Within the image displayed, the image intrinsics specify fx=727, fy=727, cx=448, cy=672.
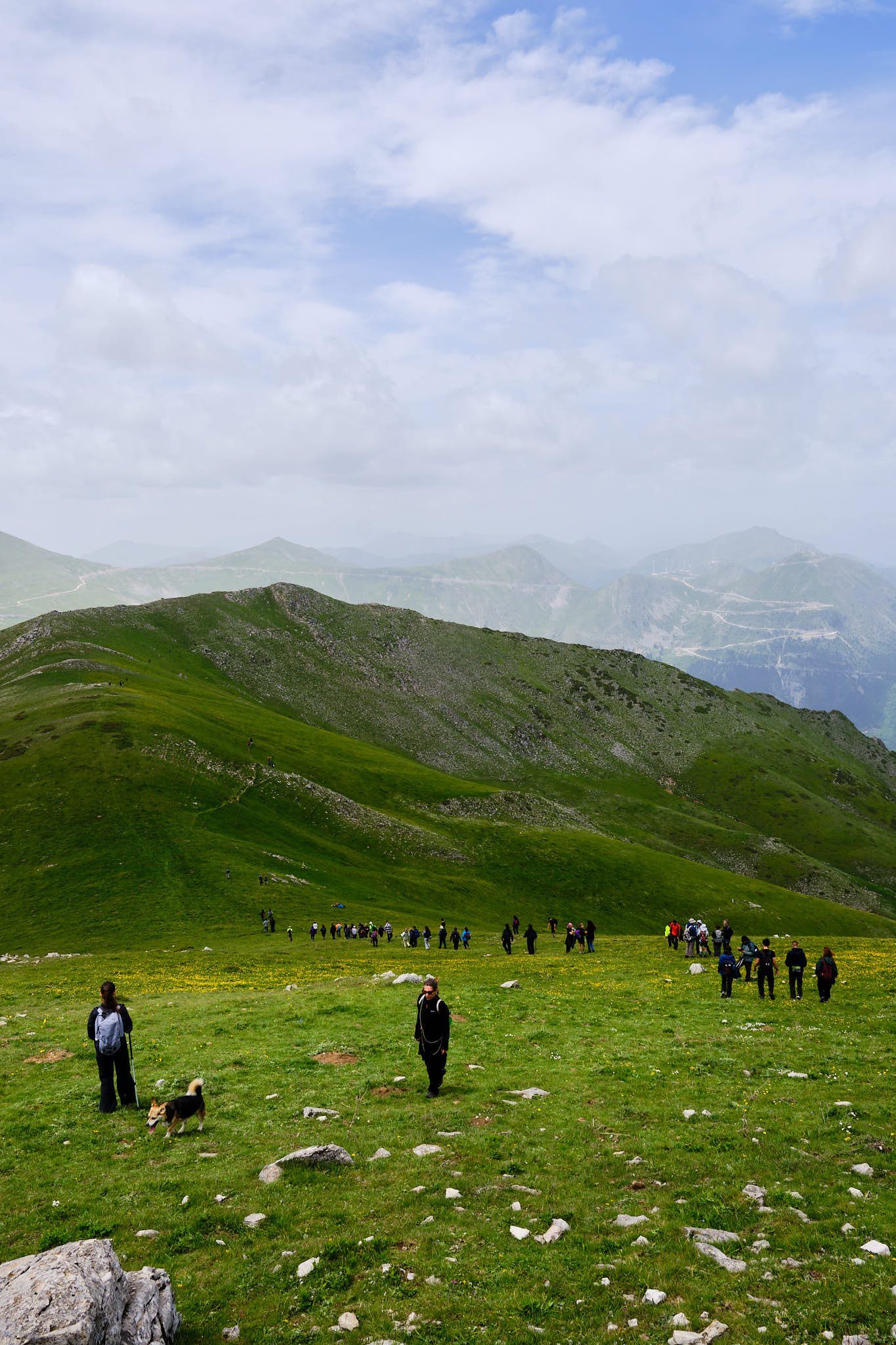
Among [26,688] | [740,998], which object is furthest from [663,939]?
[26,688]

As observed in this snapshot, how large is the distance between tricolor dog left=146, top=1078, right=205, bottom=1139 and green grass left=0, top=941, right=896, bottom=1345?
0.42 meters

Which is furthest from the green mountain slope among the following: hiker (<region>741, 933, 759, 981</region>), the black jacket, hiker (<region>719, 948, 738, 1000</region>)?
the black jacket

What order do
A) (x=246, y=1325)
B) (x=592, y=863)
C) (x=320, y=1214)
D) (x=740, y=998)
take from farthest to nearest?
(x=592, y=863)
(x=740, y=998)
(x=320, y=1214)
(x=246, y=1325)

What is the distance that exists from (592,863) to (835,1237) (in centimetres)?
10133

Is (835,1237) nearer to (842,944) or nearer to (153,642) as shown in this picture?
(842,944)

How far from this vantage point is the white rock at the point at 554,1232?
521 inches

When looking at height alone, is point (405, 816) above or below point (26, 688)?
below

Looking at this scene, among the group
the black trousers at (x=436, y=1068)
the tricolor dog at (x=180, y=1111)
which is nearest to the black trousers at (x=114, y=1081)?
the tricolor dog at (x=180, y=1111)

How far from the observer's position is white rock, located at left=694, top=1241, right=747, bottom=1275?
12.0m

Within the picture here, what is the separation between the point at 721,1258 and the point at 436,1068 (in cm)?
1015

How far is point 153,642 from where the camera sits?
635ft

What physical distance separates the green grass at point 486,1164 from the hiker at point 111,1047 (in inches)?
32.4

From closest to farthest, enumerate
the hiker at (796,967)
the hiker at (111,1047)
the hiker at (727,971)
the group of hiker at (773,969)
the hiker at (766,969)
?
the hiker at (111,1047) < the group of hiker at (773,969) < the hiker at (796,967) < the hiker at (766,969) < the hiker at (727,971)

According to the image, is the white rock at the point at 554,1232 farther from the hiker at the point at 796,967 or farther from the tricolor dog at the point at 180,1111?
the hiker at the point at 796,967
